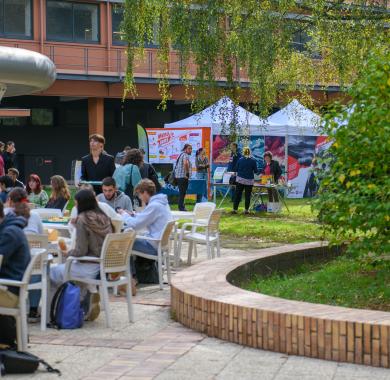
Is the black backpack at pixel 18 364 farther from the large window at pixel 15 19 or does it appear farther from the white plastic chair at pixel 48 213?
the large window at pixel 15 19

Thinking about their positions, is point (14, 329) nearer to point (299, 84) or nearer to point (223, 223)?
point (223, 223)

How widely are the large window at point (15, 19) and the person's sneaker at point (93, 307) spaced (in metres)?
28.2

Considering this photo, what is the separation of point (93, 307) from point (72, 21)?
30.1 meters

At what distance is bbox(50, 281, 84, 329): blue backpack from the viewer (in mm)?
8430

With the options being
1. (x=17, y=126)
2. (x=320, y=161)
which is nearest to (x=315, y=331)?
(x=320, y=161)

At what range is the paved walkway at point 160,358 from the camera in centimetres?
654

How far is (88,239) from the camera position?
28.9 feet

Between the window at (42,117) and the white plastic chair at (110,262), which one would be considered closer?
the white plastic chair at (110,262)

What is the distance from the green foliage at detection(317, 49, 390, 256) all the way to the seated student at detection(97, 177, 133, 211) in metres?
3.52

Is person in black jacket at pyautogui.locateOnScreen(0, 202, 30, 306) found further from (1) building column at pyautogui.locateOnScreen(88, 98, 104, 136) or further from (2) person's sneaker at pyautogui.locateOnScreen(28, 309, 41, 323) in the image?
(1) building column at pyautogui.locateOnScreen(88, 98, 104, 136)

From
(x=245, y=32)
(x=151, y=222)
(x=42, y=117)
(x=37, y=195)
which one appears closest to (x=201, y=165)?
(x=245, y=32)

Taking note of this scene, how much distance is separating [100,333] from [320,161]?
9.38 ft

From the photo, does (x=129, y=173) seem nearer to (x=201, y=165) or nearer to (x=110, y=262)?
(x=110, y=262)

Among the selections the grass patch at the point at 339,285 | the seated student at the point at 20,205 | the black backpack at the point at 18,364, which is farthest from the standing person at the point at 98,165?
the black backpack at the point at 18,364
